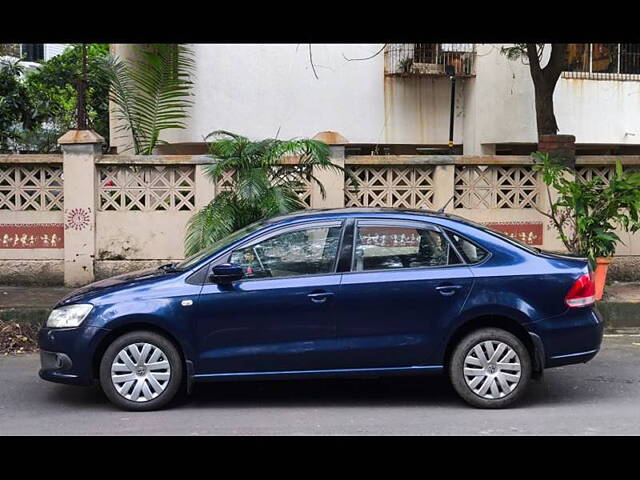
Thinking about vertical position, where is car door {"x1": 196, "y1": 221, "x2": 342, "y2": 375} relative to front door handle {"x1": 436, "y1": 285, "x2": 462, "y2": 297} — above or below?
below

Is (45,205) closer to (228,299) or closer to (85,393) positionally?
(85,393)

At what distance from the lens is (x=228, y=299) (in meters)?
6.39

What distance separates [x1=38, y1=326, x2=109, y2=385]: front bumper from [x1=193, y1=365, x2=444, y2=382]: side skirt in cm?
82

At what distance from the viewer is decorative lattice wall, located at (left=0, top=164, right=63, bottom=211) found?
36.6ft

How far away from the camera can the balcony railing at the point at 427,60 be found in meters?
13.7

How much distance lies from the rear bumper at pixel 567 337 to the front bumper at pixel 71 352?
3.35 metres

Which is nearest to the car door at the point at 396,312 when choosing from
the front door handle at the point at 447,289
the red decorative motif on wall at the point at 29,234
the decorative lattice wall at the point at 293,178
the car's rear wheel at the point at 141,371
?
the front door handle at the point at 447,289

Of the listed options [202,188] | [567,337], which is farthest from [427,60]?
[567,337]

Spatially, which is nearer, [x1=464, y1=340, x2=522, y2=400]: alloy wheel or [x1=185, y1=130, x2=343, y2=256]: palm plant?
[x1=464, y1=340, x2=522, y2=400]: alloy wheel

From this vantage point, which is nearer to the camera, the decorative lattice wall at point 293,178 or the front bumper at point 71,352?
the front bumper at point 71,352

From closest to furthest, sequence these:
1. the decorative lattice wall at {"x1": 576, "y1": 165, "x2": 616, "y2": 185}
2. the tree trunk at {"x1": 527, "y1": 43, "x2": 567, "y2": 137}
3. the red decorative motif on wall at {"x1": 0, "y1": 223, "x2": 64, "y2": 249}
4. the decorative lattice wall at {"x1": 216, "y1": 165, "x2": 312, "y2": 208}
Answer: the decorative lattice wall at {"x1": 216, "y1": 165, "x2": 312, "y2": 208}
the red decorative motif on wall at {"x1": 0, "y1": 223, "x2": 64, "y2": 249}
the decorative lattice wall at {"x1": 576, "y1": 165, "x2": 616, "y2": 185}
the tree trunk at {"x1": 527, "y1": 43, "x2": 567, "y2": 137}

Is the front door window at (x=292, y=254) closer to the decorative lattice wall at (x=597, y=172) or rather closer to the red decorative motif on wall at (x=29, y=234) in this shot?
the red decorative motif on wall at (x=29, y=234)

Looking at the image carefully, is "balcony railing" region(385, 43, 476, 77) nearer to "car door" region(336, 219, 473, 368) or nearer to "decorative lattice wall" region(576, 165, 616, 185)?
"decorative lattice wall" region(576, 165, 616, 185)

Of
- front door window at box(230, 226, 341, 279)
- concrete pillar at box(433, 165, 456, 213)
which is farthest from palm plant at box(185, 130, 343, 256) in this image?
front door window at box(230, 226, 341, 279)
